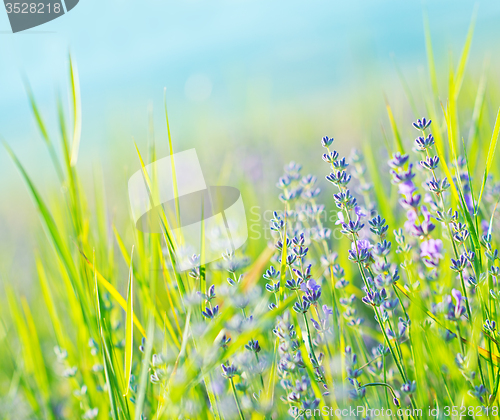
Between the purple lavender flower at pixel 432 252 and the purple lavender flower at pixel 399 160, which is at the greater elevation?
the purple lavender flower at pixel 399 160

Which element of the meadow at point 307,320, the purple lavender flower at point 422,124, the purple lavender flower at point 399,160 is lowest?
the meadow at point 307,320

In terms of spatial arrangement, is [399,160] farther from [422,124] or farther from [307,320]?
[307,320]

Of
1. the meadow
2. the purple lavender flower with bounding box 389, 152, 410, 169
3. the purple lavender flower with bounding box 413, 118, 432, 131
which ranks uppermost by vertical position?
the purple lavender flower with bounding box 413, 118, 432, 131

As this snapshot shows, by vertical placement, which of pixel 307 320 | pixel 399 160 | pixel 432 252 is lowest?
pixel 307 320

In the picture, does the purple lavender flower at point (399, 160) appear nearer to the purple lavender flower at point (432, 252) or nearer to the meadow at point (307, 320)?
the meadow at point (307, 320)

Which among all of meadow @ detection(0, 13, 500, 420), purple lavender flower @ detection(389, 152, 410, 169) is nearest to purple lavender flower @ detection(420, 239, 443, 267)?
meadow @ detection(0, 13, 500, 420)

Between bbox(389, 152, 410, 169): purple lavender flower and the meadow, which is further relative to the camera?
bbox(389, 152, 410, 169): purple lavender flower

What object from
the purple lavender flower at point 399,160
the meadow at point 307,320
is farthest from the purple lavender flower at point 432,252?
the purple lavender flower at point 399,160

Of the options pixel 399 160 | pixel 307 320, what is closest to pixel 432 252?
pixel 399 160

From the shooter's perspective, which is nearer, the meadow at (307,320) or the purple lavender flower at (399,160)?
the meadow at (307,320)

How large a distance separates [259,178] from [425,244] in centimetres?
238

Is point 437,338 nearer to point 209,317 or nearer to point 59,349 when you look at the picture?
point 209,317

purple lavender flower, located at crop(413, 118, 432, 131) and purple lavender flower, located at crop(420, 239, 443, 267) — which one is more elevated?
purple lavender flower, located at crop(413, 118, 432, 131)

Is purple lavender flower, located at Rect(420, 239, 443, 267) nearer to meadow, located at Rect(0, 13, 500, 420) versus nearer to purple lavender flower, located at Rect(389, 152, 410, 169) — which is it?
meadow, located at Rect(0, 13, 500, 420)
